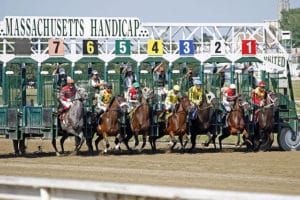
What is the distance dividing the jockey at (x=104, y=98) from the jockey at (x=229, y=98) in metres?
2.95

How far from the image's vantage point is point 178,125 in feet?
76.7

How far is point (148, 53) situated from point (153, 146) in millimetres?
2827

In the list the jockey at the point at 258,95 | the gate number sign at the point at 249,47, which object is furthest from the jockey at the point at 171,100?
the gate number sign at the point at 249,47

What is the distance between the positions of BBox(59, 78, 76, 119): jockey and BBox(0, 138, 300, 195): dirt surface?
124 centimetres

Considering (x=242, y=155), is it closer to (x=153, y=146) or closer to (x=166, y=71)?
(x=153, y=146)

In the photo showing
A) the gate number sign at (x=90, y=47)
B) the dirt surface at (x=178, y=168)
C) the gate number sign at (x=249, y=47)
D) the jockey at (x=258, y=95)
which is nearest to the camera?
the dirt surface at (x=178, y=168)

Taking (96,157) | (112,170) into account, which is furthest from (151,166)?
(96,157)

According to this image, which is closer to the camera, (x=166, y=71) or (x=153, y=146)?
(x=153, y=146)

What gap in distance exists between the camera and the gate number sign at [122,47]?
25.2 m

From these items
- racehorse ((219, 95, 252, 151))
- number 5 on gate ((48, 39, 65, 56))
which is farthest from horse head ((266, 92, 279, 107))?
number 5 on gate ((48, 39, 65, 56))

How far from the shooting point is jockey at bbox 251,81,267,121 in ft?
77.7

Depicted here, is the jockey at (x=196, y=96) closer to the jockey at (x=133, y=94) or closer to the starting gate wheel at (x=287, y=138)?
→ the jockey at (x=133, y=94)

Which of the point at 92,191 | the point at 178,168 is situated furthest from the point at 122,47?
the point at 92,191

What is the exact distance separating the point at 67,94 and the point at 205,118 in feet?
11.5
